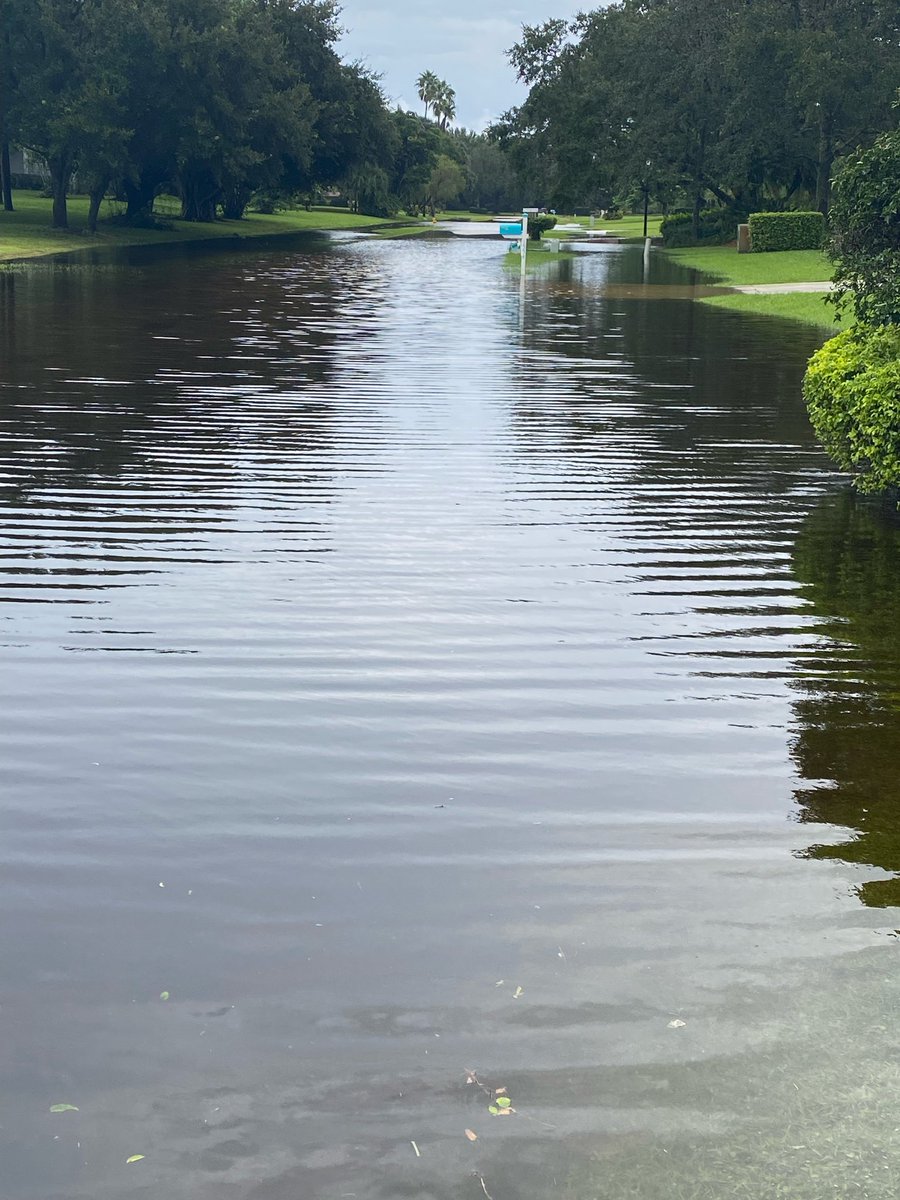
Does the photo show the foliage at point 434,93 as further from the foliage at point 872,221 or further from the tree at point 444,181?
the foliage at point 872,221

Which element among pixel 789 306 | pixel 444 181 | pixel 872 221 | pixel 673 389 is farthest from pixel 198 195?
pixel 872 221

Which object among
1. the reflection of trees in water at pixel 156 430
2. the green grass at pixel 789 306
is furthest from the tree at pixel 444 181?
the reflection of trees in water at pixel 156 430

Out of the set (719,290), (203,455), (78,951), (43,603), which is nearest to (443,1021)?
(78,951)

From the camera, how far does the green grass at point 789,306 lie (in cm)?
2717

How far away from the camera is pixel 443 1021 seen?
404 cm

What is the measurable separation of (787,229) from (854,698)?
47.6 metres

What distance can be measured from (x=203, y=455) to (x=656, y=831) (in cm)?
872

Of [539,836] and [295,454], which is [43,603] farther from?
[295,454]

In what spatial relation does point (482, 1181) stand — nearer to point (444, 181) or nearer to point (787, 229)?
point (787, 229)

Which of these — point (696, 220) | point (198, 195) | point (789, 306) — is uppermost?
point (198, 195)

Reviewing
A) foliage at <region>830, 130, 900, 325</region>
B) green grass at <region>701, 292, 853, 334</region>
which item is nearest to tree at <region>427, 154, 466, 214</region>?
green grass at <region>701, 292, 853, 334</region>

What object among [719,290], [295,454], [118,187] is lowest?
[295,454]

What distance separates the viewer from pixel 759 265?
150ft

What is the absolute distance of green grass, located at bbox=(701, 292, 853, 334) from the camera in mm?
27172
